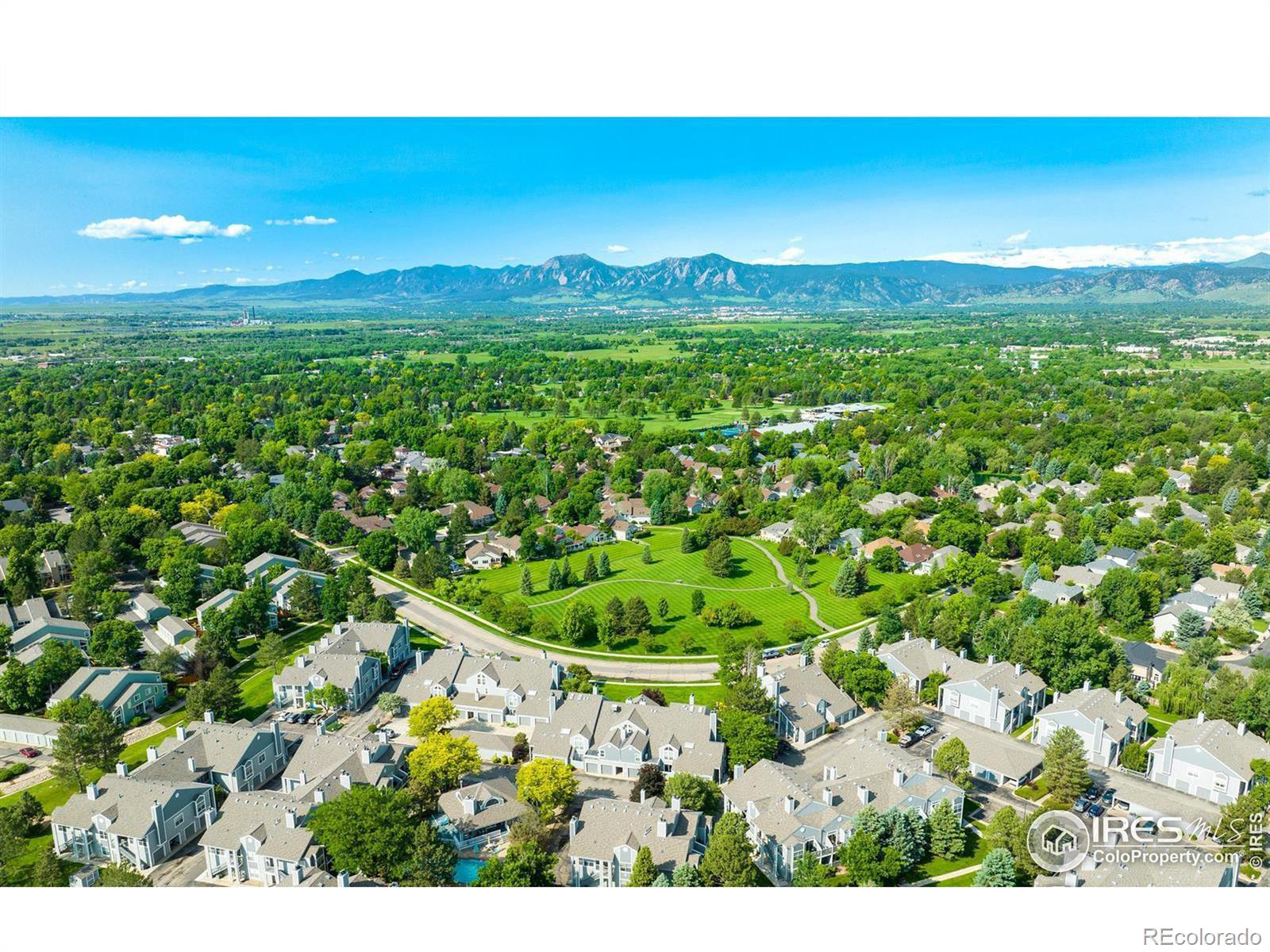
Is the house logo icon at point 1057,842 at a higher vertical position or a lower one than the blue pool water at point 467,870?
higher

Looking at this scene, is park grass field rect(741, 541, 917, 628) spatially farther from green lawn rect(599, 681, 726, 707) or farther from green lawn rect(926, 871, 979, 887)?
green lawn rect(926, 871, 979, 887)

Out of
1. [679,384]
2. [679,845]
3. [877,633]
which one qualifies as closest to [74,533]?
[679,845]

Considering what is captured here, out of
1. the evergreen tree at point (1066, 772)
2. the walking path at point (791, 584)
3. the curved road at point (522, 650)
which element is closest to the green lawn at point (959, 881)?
the evergreen tree at point (1066, 772)

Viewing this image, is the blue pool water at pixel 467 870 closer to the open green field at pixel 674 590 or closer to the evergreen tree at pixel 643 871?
the evergreen tree at pixel 643 871

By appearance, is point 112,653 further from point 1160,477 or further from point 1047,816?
point 1160,477

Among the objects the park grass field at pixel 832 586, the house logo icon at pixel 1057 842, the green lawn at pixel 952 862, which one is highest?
the house logo icon at pixel 1057 842
